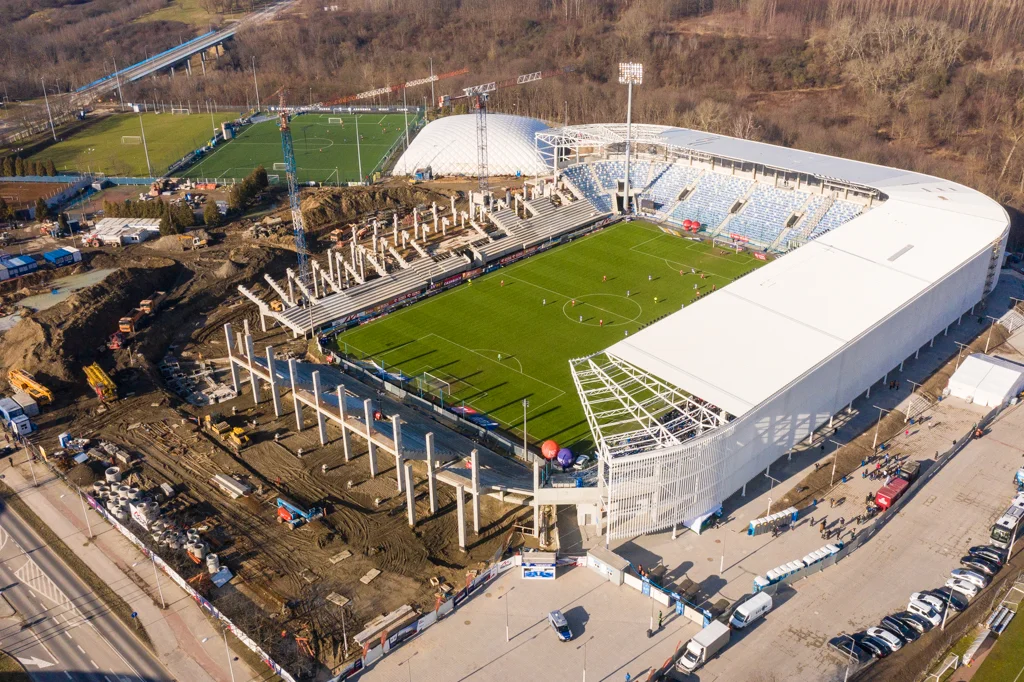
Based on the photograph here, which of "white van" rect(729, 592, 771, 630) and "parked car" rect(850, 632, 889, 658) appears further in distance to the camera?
"white van" rect(729, 592, 771, 630)

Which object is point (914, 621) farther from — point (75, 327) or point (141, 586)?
point (75, 327)

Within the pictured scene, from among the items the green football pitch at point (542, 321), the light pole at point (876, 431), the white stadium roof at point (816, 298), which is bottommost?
the light pole at point (876, 431)

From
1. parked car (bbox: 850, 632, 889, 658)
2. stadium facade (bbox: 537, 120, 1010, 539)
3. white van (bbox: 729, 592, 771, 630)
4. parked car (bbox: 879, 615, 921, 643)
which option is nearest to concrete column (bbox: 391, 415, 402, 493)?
stadium facade (bbox: 537, 120, 1010, 539)

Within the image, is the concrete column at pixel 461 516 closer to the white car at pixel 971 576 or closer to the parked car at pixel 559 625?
the parked car at pixel 559 625

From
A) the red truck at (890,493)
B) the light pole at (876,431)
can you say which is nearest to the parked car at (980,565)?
the red truck at (890,493)

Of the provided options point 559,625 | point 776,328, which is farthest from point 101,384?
point 776,328

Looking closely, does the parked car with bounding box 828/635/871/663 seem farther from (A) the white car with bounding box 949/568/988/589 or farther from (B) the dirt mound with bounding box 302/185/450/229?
(B) the dirt mound with bounding box 302/185/450/229
